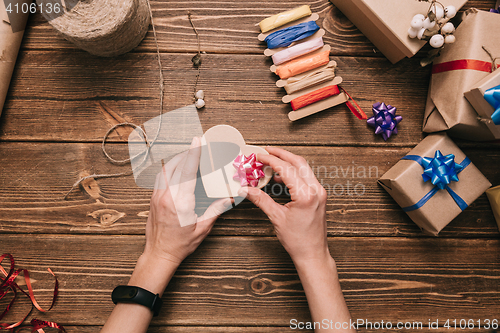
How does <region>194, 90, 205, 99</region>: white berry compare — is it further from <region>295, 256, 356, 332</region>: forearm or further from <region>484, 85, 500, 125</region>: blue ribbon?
<region>484, 85, 500, 125</region>: blue ribbon

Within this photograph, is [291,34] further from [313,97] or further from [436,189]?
[436,189]

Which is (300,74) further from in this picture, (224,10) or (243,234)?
(243,234)

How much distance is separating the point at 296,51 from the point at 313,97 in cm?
16

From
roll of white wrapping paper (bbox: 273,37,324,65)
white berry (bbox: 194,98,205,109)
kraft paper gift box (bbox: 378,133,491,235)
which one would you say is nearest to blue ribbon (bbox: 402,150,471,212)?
kraft paper gift box (bbox: 378,133,491,235)

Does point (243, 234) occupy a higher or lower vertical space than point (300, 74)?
lower

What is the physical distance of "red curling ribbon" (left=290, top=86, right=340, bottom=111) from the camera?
35.1 inches

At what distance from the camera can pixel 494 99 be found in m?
0.73

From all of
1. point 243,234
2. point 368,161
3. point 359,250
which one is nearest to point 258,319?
point 243,234

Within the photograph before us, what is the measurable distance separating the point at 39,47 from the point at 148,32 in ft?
1.24

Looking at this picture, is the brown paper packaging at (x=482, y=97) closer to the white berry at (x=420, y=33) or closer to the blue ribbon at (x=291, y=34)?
the white berry at (x=420, y=33)

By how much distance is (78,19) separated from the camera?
2.45 feet

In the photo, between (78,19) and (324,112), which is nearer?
(78,19)

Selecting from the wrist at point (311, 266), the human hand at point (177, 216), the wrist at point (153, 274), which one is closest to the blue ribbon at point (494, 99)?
the wrist at point (311, 266)

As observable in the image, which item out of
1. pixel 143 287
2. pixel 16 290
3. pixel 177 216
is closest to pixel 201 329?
pixel 143 287
